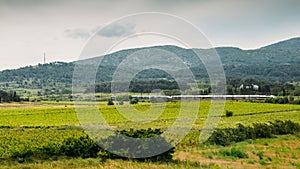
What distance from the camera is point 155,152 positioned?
15242 millimetres

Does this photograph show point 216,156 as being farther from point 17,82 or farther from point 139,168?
point 17,82

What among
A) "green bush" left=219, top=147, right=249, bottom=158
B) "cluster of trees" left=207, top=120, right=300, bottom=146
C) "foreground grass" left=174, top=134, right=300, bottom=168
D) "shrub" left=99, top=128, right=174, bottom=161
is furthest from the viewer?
"cluster of trees" left=207, top=120, right=300, bottom=146

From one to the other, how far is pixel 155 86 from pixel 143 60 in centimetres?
6472

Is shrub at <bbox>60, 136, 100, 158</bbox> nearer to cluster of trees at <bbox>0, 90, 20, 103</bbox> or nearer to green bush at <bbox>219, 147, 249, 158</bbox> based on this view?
green bush at <bbox>219, 147, 249, 158</bbox>

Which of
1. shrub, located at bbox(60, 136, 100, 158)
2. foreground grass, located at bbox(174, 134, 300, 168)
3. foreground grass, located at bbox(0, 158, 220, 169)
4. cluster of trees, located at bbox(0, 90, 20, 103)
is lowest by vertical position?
foreground grass, located at bbox(174, 134, 300, 168)

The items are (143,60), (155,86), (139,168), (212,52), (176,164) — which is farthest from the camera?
(155,86)

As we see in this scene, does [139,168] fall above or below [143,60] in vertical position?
below

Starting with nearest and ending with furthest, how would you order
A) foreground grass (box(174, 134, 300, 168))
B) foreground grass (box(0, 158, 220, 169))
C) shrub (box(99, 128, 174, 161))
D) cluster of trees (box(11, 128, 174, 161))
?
1. foreground grass (box(0, 158, 220, 169))
2. shrub (box(99, 128, 174, 161))
3. cluster of trees (box(11, 128, 174, 161))
4. foreground grass (box(174, 134, 300, 168))

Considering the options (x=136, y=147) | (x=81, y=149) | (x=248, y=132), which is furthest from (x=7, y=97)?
(x=136, y=147)

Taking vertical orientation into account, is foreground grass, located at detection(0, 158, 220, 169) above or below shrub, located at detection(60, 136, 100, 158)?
below

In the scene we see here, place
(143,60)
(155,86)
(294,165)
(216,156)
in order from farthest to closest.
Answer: (155,86) < (143,60) < (216,156) < (294,165)

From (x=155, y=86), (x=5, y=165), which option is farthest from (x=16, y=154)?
(x=155, y=86)

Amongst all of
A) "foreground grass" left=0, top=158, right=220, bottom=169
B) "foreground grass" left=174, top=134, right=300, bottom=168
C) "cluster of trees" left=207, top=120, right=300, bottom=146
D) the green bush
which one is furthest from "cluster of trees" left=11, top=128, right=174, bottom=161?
"cluster of trees" left=207, top=120, right=300, bottom=146

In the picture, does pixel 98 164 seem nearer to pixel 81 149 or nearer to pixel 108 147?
pixel 108 147
